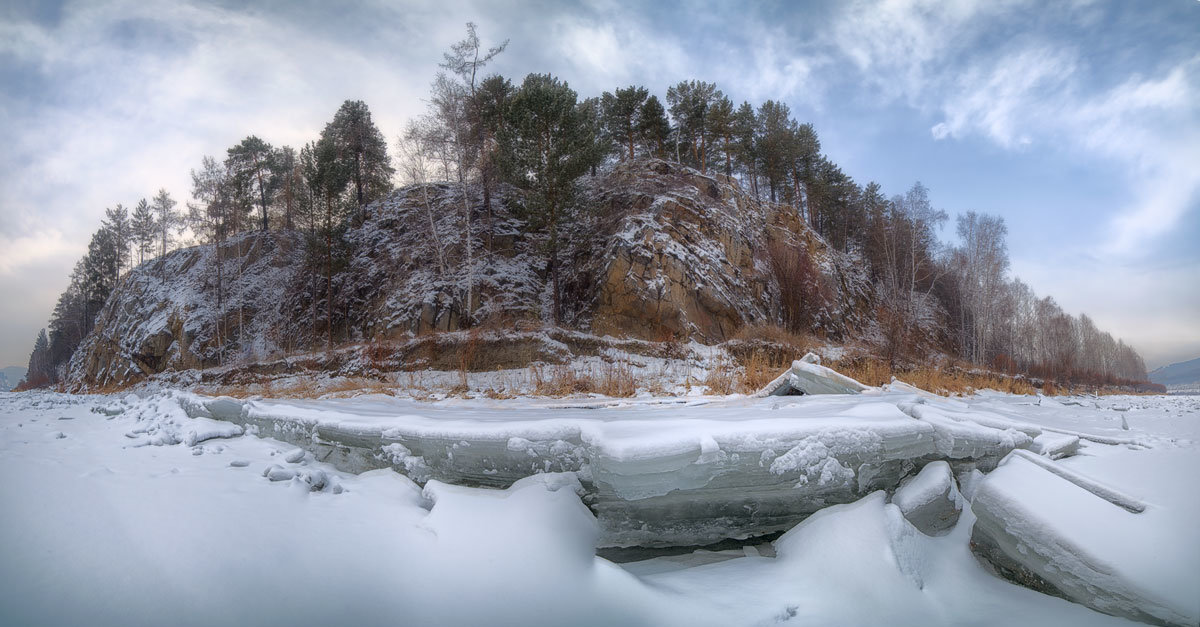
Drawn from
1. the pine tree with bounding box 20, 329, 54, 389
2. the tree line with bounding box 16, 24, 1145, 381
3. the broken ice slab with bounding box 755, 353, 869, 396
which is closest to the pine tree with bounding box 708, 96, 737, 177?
the tree line with bounding box 16, 24, 1145, 381

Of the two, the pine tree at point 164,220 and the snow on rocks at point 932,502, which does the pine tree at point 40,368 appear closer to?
the pine tree at point 164,220

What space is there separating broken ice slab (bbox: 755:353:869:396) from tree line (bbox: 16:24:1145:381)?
10.4m

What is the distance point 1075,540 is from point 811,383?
3139 mm

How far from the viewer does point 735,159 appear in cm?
2470

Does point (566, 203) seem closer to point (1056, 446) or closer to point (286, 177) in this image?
point (1056, 446)

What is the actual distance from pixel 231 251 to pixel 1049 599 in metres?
31.1

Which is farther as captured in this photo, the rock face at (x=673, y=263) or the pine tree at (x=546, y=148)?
the pine tree at (x=546, y=148)

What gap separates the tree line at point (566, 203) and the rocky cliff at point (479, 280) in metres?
0.53

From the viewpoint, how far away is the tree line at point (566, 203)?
48.6 feet

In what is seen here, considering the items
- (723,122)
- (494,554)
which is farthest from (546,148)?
(494,554)

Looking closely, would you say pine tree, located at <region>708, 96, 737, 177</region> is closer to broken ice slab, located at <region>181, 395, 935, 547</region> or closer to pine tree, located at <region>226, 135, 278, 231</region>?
broken ice slab, located at <region>181, 395, 935, 547</region>

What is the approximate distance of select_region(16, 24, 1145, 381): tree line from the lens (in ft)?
48.6

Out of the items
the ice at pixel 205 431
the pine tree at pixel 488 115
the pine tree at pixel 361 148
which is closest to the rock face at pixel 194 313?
the pine tree at pixel 361 148

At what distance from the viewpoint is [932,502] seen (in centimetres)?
175
